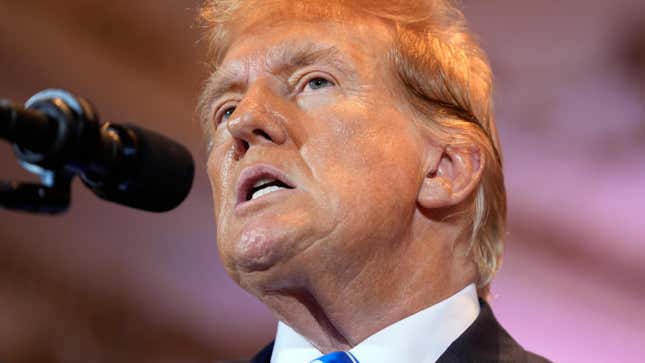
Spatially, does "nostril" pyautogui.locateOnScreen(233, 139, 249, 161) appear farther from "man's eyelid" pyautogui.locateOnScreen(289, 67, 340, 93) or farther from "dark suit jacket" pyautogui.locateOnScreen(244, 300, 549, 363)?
"dark suit jacket" pyautogui.locateOnScreen(244, 300, 549, 363)

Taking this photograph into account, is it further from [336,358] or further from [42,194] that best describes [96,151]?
[336,358]

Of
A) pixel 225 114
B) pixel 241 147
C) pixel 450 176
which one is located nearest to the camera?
pixel 241 147

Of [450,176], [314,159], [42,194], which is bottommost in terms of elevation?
[450,176]

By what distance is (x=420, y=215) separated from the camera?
1879 mm

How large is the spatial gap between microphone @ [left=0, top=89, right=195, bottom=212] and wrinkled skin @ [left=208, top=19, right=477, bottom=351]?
0.39 meters

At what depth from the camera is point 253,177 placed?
1.75 m

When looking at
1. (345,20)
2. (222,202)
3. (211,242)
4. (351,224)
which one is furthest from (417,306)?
(211,242)

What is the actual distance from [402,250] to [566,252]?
1.71 metres

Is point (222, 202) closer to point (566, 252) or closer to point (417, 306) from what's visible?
point (417, 306)

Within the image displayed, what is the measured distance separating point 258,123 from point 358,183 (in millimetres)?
222

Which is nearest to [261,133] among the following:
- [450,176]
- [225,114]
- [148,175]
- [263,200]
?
[263,200]

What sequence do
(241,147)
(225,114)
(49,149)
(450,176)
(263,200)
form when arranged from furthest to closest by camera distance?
(225,114)
(450,176)
(241,147)
(263,200)
(49,149)

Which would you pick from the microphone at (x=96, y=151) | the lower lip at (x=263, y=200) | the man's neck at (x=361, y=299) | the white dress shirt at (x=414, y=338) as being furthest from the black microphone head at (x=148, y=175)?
the white dress shirt at (x=414, y=338)

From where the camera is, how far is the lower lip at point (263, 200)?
1.71 meters
